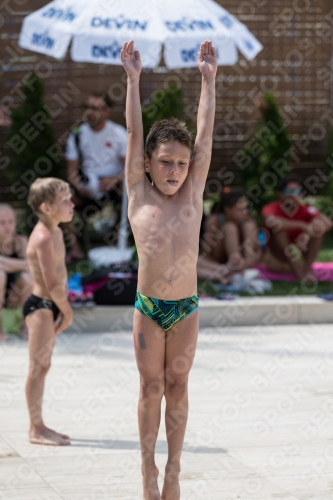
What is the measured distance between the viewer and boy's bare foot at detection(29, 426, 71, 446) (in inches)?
181

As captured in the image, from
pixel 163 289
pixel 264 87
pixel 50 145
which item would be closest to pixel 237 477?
pixel 163 289

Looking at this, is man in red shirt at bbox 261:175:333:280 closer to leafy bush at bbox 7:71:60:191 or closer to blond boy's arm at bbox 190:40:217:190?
leafy bush at bbox 7:71:60:191

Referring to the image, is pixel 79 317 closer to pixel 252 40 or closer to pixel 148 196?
pixel 252 40

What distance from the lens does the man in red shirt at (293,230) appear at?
873cm

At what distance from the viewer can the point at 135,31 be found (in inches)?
305

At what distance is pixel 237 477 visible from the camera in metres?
4.08

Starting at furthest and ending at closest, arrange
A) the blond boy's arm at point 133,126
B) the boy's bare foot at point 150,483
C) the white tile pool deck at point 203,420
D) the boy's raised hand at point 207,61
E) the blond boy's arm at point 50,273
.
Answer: the blond boy's arm at point 50,273, the white tile pool deck at point 203,420, the boy's raised hand at point 207,61, the blond boy's arm at point 133,126, the boy's bare foot at point 150,483

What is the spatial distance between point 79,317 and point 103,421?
2.37m

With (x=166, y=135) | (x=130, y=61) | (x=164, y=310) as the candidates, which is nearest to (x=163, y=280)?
(x=164, y=310)

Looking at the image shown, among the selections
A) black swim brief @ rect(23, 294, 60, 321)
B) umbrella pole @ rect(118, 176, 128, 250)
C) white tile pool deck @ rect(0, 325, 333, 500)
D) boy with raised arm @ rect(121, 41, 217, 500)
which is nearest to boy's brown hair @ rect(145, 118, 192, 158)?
boy with raised arm @ rect(121, 41, 217, 500)

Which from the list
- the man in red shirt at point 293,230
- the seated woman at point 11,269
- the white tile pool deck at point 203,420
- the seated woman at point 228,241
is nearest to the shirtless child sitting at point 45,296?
the white tile pool deck at point 203,420

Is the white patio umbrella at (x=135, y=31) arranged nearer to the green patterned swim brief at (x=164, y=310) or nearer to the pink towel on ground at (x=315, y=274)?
the pink towel on ground at (x=315, y=274)

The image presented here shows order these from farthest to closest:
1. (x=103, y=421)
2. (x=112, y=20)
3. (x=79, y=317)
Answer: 1. (x=112, y=20)
2. (x=79, y=317)
3. (x=103, y=421)

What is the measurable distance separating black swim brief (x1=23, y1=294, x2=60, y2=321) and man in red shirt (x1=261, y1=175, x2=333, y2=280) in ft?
14.3
